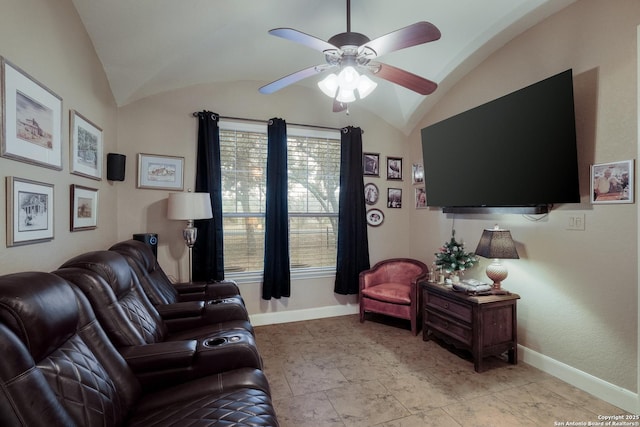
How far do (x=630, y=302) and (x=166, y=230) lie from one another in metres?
3.96

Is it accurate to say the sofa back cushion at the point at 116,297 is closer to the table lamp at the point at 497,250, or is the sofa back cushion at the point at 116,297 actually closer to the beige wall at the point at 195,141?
the beige wall at the point at 195,141

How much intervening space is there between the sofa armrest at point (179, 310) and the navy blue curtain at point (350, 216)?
1.90 meters

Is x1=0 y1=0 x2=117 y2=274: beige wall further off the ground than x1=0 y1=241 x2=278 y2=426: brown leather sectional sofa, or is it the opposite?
x1=0 y1=0 x2=117 y2=274: beige wall

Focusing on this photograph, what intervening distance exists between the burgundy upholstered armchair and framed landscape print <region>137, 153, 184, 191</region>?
2.40m

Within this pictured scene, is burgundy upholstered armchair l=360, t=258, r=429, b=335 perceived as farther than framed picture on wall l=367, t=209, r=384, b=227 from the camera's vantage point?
No

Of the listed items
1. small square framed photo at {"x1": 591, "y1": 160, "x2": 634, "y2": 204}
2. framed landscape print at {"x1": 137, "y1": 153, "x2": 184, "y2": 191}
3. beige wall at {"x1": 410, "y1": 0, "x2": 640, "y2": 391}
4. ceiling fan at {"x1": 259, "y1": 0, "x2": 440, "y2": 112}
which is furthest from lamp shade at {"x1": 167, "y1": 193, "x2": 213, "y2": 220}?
small square framed photo at {"x1": 591, "y1": 160, "x2": 634, "y2": 204}

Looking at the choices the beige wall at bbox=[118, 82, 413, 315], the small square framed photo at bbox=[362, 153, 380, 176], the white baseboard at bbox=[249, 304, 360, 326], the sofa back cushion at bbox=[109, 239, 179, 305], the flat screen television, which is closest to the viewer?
the flat screen television

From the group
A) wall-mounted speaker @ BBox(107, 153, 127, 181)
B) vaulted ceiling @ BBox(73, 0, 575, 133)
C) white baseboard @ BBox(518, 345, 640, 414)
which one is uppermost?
vaulted ceiling @ BBox(73, 0, 575, 133)

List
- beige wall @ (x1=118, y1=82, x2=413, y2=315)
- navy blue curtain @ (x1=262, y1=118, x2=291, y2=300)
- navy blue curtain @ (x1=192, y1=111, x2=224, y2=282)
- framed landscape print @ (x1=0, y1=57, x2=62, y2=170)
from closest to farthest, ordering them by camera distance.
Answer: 1. framed landscape print @ (x1=0, y1=57, x2=62, y2=170)
2. beige wall @ (x1=118, y1=82, x2=413, y2=315)
3. navy blue curtain @ (x1=192, y1=111, x2=224, y2=282)
4. navy blue curtain @ (x1=262, y1=118, x2=291, y2=300)

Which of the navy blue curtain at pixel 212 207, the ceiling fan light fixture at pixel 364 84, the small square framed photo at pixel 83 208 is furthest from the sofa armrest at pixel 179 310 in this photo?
the ceiling fan light fixture at pixel 364 84

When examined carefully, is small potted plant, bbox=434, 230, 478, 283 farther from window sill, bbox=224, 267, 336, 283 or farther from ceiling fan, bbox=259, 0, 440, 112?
ceiling fan, bbox=259, 0, 440, 112

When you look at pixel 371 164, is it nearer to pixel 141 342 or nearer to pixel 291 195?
pixel 291 195

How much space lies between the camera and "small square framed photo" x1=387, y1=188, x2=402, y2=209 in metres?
4.17

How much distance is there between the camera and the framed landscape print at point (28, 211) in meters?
1.48
